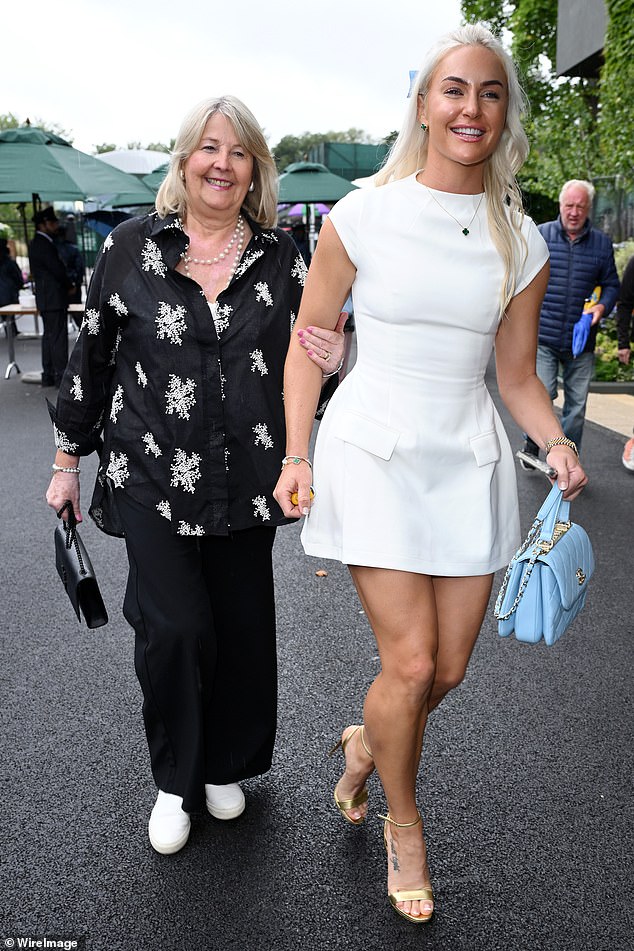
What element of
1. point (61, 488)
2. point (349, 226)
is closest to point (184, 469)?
point (61, 488)

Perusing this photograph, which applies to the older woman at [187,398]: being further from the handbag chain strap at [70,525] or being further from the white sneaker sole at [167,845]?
the handbag chain strap at [70,525]

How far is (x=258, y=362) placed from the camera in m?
2.90

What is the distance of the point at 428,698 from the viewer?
2699mm

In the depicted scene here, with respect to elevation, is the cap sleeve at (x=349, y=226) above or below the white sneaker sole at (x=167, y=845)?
above

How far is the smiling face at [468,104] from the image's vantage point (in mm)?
2520

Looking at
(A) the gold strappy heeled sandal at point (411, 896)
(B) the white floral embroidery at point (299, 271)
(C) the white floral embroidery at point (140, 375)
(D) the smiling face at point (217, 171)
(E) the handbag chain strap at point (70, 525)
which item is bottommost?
(A) the gold strappy heeled sandal at point (411, 896)

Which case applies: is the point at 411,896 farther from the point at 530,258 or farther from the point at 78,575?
the point at 530,258

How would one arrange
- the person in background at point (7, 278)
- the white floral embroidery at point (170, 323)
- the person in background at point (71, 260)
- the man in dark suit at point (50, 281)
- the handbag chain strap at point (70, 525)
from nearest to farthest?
the white floral embroidery at point (170, 323) → the handbag chain strap at point (70, 525) → the man in dark suit at point (50, 281) → the person in background at point (71, 260) → the person in background at point (7, 278)

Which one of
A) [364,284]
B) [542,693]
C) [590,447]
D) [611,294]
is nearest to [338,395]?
[364,284]

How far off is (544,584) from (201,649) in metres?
1.01

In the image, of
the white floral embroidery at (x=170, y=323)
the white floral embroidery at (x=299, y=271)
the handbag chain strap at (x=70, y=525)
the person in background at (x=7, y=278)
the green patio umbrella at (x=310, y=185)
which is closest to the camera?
the white floral embroidery at (x=170, y=323)

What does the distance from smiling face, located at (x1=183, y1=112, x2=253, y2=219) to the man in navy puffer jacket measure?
5.11 m

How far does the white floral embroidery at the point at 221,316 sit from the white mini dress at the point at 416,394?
413 mm

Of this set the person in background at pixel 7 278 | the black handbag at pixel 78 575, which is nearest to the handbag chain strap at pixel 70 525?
the black handbag at pixel 78 575
